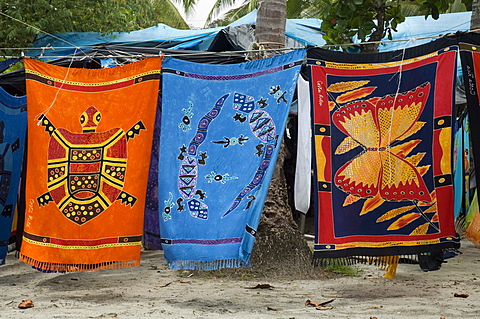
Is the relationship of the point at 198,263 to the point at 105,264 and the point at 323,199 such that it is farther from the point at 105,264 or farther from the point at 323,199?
the point at 323,199

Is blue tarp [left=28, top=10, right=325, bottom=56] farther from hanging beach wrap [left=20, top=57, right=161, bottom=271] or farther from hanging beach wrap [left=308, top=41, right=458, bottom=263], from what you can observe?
hanging beach wrap [left=308, top=41, right=458, bottom=263]

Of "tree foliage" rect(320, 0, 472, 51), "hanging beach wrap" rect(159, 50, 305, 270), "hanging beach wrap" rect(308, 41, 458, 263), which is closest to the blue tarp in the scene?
"tree foliage" rect(320, 0, 472, 51)

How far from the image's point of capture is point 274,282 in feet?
16.9

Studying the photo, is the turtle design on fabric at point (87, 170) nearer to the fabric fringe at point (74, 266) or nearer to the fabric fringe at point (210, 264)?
the fabric fringe at point (74, 266)

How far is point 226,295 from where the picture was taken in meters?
4.73

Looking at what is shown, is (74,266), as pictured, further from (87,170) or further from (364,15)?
(364,15)

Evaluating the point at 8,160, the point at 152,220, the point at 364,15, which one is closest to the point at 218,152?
the point at 152,220

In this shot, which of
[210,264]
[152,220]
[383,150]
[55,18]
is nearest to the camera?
[383,150]

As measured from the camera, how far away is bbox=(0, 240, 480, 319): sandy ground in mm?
4176

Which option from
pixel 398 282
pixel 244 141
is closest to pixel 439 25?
pixel 398 282

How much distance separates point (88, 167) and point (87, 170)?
2cm

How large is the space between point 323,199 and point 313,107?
2.27 ft

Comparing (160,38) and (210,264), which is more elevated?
(160,38)

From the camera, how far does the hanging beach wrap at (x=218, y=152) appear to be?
4.39 metres
